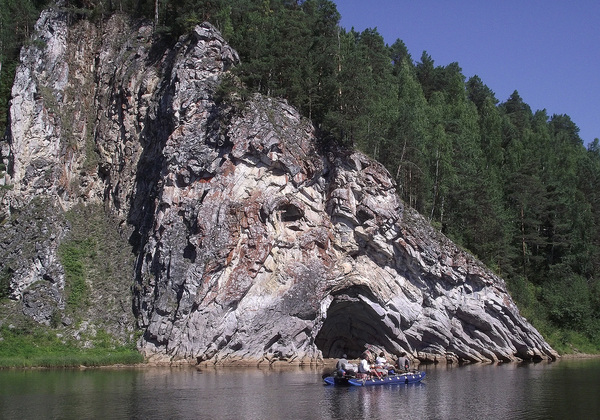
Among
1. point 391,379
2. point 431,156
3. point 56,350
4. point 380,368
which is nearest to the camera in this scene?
point 391,379

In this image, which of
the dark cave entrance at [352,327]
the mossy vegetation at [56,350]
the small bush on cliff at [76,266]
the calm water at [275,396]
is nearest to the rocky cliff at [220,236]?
the dark cave entrance at [352,327]

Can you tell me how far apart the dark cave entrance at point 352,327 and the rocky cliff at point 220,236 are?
0.14 metres

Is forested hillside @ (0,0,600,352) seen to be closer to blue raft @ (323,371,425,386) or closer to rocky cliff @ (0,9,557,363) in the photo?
rocky cliff @ (0,9,557,363)

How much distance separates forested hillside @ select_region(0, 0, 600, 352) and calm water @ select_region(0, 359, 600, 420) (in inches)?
809

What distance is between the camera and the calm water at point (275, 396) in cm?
2473

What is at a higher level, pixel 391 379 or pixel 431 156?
pixel 431 156

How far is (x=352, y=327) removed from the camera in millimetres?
51781

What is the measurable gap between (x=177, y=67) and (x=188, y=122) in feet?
18.5

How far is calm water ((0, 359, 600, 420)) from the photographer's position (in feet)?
81.1

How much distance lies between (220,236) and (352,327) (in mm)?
15530

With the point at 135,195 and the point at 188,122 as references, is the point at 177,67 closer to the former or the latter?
the point at 188,122

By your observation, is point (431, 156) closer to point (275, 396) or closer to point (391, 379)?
point (391, 379)

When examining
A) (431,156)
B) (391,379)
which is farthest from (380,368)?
(431,156)

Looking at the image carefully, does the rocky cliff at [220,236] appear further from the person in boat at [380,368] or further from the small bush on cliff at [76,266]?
the person in boat at [380,368]
